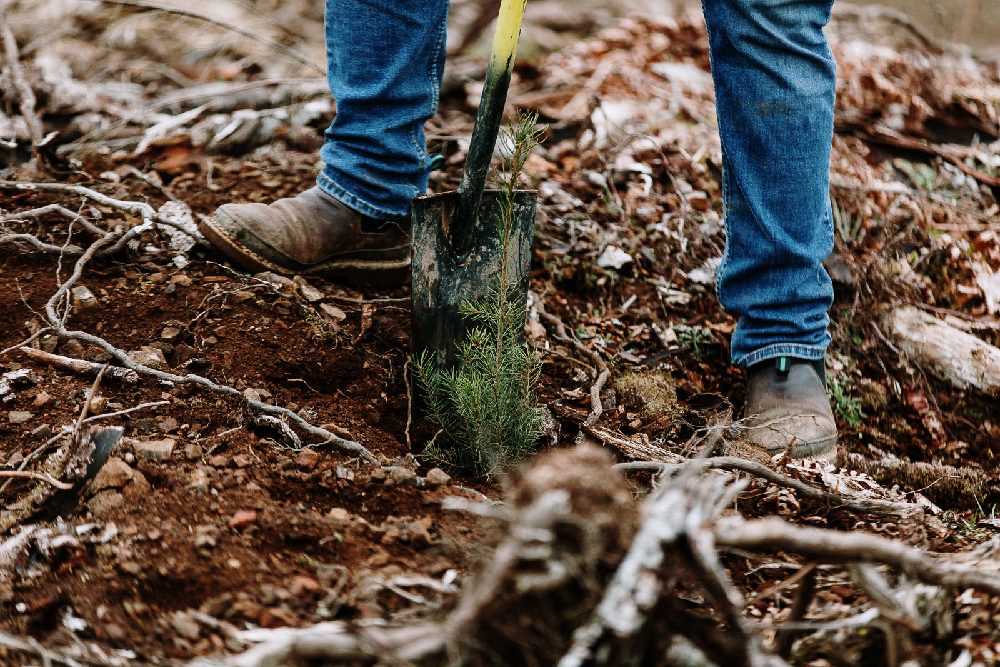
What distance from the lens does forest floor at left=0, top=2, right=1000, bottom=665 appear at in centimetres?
121

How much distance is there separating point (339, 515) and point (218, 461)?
0.98 ft

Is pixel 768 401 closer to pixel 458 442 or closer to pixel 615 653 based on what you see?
pixel 458 442

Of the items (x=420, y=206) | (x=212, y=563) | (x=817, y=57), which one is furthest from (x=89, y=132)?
(x=817, y=57)

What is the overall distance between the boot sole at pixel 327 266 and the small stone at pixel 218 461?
31.8 inches

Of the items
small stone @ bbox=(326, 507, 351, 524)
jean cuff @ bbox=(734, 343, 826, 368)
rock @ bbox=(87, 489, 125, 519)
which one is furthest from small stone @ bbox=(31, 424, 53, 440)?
jean cuff @ bbox=(734, 343, 826, 368)

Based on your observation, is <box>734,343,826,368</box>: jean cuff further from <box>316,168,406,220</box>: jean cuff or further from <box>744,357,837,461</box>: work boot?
<box>316,168,406,220</box>: jean cuff

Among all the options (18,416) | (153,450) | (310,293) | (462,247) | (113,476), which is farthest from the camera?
(310,293)

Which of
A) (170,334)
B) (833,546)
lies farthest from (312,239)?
(833,546)

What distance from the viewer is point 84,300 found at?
2.03 metres

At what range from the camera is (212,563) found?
1242 millimetres

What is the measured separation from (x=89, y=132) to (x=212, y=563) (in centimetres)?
250

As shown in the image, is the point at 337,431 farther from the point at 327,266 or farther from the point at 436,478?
the point at 327,266

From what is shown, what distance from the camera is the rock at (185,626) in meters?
1.10

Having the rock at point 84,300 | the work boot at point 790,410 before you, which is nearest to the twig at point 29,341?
the rock at point 84,300
